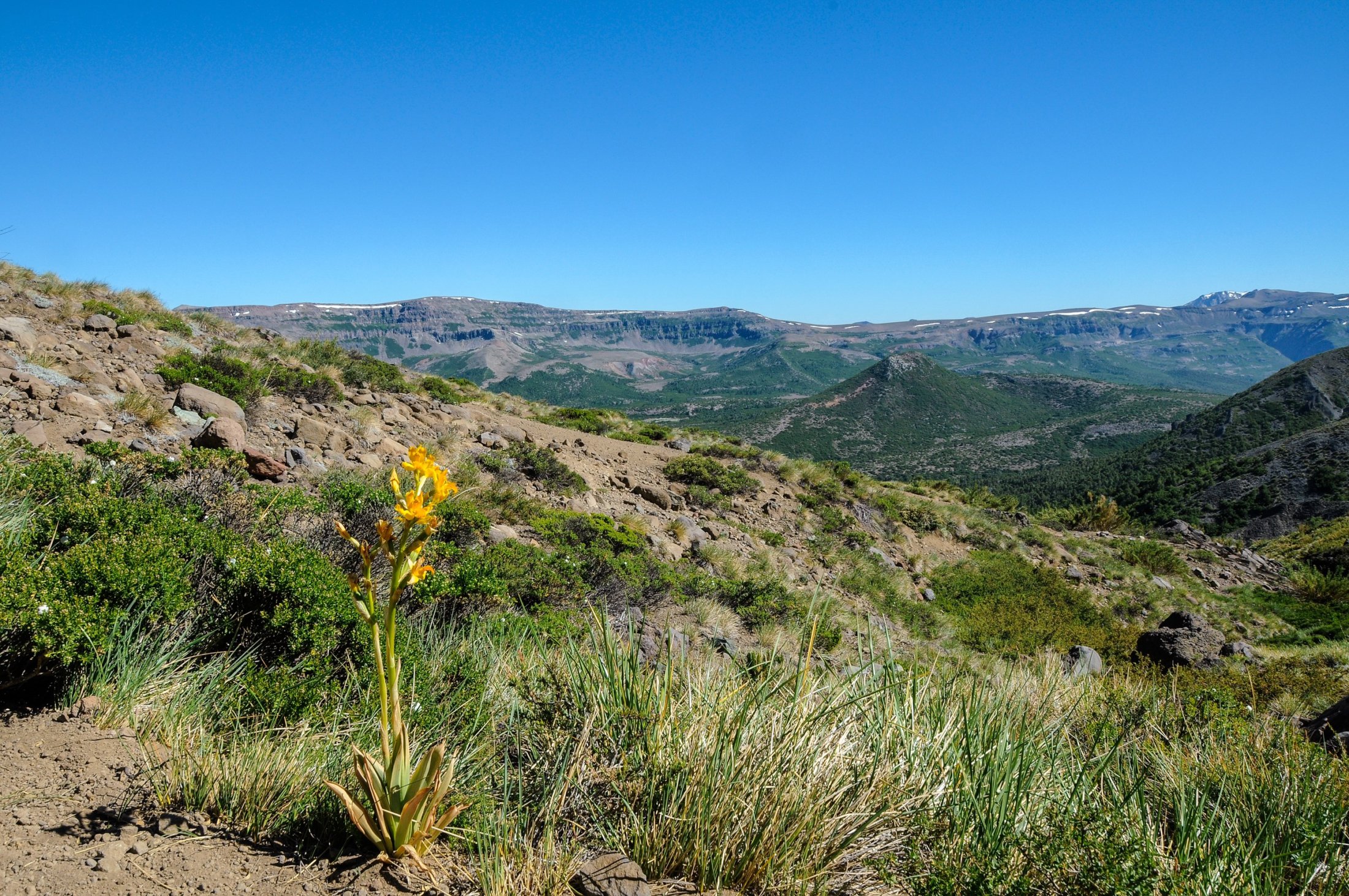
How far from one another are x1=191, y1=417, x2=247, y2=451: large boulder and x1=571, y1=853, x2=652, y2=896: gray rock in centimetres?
700

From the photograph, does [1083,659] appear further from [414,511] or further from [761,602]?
[414,511]

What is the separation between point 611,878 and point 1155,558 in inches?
847

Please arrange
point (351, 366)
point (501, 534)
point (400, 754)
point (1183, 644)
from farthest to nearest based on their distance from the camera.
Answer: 1. point (351, 366)
2. point (1183, 644)
3. point (501, 534)
4. point (400, 754)

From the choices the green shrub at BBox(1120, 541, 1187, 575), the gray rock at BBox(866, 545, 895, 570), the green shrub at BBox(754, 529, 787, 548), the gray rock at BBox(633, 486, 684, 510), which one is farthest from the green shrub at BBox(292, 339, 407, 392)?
the green shrub at BBox(1120, 541, 1187, 575)

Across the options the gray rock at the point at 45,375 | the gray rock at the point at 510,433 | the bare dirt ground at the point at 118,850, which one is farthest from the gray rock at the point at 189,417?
the bare dirt ground at the point at 118,850

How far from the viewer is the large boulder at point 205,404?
8398mm

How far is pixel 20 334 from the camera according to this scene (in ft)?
28.7

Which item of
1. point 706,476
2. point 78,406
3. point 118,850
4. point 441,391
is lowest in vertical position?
point 706,476

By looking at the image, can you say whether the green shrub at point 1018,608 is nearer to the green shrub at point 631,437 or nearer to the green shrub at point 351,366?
the green shrub at point 631,437

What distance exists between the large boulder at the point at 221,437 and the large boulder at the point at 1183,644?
1229 centimetres

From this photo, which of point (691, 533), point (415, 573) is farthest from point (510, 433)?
point (415, 573)

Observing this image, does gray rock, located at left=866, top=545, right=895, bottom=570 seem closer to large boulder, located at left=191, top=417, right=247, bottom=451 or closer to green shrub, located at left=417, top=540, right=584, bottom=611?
green shrub, located at left=417, top=540, right=584, bottom=611

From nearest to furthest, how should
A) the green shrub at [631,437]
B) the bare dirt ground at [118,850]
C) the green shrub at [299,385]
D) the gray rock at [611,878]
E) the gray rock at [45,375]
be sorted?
the bare dirt ground at [118,850], the gray rock at [611,878], the gray rock at [45,375], the green shrub at [299,385], the green shrub at [631,437]

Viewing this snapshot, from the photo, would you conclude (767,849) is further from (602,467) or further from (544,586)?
(602,467)
